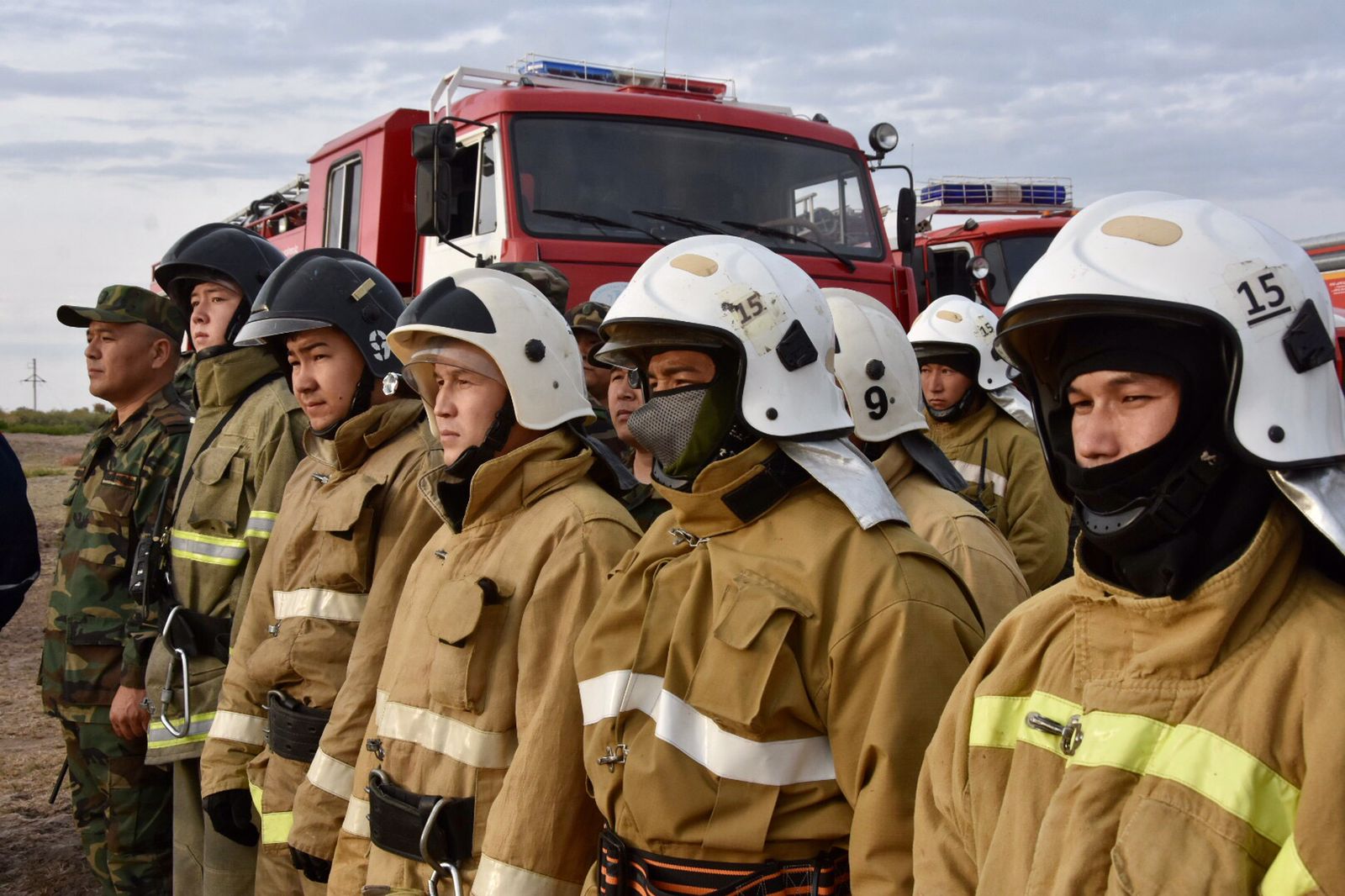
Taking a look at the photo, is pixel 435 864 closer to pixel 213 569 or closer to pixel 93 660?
pixel 213 569

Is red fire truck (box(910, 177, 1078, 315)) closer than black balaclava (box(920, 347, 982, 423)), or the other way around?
black balaclava (box(920, 347, 982, 423))

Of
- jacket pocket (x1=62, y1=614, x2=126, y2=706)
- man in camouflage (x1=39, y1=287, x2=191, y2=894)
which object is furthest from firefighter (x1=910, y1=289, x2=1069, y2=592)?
jacket pocket (x1=62, y1=614, x2=126, y2=706)

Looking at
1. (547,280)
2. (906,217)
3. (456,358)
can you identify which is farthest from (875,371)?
(906,217)

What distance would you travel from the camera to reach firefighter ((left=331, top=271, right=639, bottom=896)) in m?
2.79

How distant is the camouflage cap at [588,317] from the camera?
5150 millimetres

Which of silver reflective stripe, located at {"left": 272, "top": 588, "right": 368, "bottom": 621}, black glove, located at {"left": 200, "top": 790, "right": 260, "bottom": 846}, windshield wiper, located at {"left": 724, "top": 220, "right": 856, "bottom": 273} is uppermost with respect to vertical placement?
windshield wiper, located at {"left": 724, "top": 220, "right": 856, "bottom": 273}

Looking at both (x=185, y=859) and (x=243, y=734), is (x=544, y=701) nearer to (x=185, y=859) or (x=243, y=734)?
(x=243, y=734)

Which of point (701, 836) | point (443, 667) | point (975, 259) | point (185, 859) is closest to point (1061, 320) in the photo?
point (701, 836)

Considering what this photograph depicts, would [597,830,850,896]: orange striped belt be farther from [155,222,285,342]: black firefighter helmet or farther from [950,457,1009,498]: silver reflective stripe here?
[155,222,285,342]: black firefighter helmet

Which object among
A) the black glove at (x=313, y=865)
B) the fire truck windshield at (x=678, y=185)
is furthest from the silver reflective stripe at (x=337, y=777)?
Result: the fire truck windshield at (x=678, y=185)

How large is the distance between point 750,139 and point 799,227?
0.60 metres

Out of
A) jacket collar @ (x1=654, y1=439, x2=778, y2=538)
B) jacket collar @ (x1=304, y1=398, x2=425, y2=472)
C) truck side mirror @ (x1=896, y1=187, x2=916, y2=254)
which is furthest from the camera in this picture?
truck side mirror @ (x1=896, y1=187, x2=916, y2=254)

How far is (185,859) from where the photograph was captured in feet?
15.6

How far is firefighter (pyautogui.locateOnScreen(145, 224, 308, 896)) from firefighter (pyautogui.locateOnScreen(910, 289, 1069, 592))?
2.61 meters
